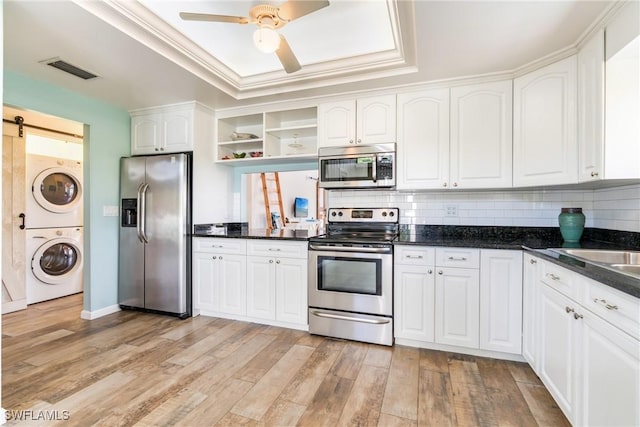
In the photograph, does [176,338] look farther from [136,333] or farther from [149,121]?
[149,121]

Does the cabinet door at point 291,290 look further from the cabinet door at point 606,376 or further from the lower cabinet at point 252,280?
the cabinet door at point 606,376

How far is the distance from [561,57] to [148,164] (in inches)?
149

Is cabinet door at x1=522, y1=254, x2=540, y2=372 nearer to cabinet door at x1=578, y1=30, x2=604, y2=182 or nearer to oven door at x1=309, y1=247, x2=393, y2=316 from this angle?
cabinet door at x1=578, y1=30, x2=604, y2=182

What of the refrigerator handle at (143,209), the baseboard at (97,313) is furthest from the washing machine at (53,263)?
the refrigerator handle at (143,209)

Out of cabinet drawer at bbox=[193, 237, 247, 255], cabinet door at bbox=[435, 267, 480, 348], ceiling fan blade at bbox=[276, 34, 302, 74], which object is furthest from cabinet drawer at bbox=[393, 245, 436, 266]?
ceiling fan blade at bbox=[276, 34, 302, 74]

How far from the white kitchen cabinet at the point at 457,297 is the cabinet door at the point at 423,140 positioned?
0.71 metres

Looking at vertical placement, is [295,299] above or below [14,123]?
below

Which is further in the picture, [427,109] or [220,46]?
[427,109]

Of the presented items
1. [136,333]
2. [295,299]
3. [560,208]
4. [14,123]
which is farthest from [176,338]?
[560,208]

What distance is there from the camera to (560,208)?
107 inches

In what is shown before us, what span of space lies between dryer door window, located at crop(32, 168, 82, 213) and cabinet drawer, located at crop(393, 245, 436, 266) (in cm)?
427

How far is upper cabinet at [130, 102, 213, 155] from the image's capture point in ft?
11.1

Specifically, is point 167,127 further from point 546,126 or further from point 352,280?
point 546,126

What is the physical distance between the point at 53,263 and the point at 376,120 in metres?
4.35
